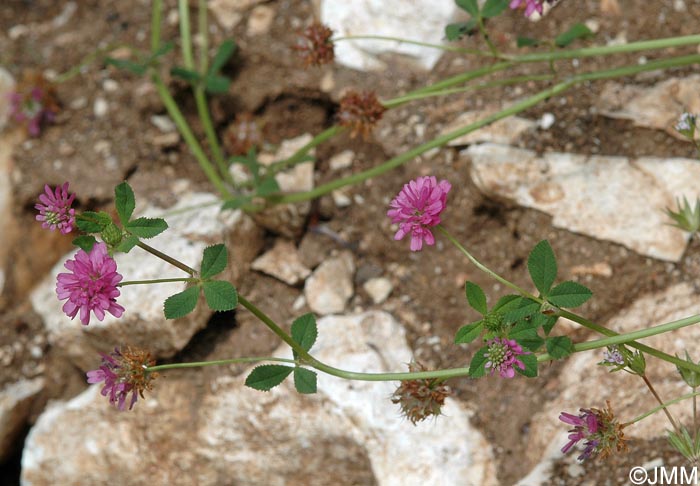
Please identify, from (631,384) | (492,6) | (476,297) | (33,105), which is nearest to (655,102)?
(492,6)

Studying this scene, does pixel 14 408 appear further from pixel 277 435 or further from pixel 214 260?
pixel 214 260

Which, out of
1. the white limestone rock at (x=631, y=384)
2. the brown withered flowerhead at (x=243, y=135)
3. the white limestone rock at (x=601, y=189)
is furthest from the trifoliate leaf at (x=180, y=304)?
the brown withered flowerhead at (x=243, y=135)

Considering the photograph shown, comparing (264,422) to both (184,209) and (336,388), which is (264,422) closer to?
(336,388)

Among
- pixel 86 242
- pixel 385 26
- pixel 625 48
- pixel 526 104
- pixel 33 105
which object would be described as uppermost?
pixel 625 48

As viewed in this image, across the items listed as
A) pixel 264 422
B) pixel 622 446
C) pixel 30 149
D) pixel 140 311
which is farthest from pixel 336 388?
pixel 30 149

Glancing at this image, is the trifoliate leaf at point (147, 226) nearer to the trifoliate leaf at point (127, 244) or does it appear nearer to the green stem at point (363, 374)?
the trifoliate leaf at point (127, 244)
